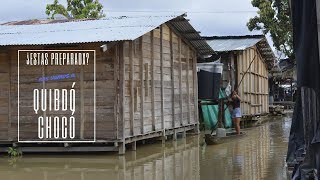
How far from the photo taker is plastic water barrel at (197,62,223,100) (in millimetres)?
18172

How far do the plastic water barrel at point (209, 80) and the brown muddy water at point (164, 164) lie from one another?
14.3 feet

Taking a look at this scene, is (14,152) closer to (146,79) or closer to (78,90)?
(78,90)

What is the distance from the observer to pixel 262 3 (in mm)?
31859

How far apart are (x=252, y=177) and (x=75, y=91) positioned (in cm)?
559

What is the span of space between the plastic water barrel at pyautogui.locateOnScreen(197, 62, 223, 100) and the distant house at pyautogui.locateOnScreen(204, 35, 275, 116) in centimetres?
103

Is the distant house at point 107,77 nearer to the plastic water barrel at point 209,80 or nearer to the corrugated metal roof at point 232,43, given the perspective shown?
the plastic water barrel at point 209,80

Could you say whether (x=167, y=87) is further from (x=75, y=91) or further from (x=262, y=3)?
(x=262, y=3)

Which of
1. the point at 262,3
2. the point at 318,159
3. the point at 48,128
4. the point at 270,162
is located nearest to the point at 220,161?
the point at 270,162

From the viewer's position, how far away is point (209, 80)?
18547 millimetres

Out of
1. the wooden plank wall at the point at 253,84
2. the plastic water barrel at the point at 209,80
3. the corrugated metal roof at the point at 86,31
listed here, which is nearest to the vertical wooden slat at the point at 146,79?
the corrugated metal roof at the point at 86,31

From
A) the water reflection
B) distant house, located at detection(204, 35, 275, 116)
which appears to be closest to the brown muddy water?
the water reflection

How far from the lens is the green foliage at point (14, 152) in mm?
12523

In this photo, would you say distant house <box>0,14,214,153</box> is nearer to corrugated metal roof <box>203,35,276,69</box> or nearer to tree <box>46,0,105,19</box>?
corrugated metal roof <box>203,35,276,69</box>

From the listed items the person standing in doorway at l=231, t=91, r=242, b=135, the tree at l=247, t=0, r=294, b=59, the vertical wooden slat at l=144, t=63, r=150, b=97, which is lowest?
the person standing in doorway at l=231, t=91, r=242, b=135
